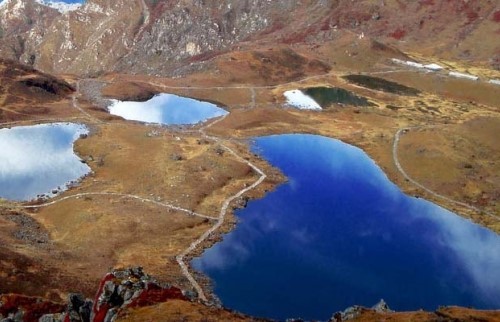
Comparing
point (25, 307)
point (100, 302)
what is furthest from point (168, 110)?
point (100, 302)

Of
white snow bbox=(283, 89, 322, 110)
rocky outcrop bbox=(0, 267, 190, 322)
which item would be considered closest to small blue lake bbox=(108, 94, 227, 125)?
white snow bbox=(283, 89, 322, 110)

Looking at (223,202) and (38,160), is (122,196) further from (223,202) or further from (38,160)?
(38,160)

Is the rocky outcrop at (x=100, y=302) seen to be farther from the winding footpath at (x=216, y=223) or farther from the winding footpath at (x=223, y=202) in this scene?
the winding footpath at (x=216, y=223)

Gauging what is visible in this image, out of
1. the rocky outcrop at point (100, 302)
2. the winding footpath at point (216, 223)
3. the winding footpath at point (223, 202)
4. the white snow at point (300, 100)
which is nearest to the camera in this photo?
the rocky outcrop at point (100, 302)

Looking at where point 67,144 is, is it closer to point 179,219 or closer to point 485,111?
point 179,219

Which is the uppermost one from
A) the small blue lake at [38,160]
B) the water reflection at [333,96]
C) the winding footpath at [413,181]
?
the water reflection at [333,96]

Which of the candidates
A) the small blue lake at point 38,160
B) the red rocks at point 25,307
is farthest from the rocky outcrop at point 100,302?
the small blue lake at point 38,160

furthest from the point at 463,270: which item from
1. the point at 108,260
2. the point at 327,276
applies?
the point at 108,260
